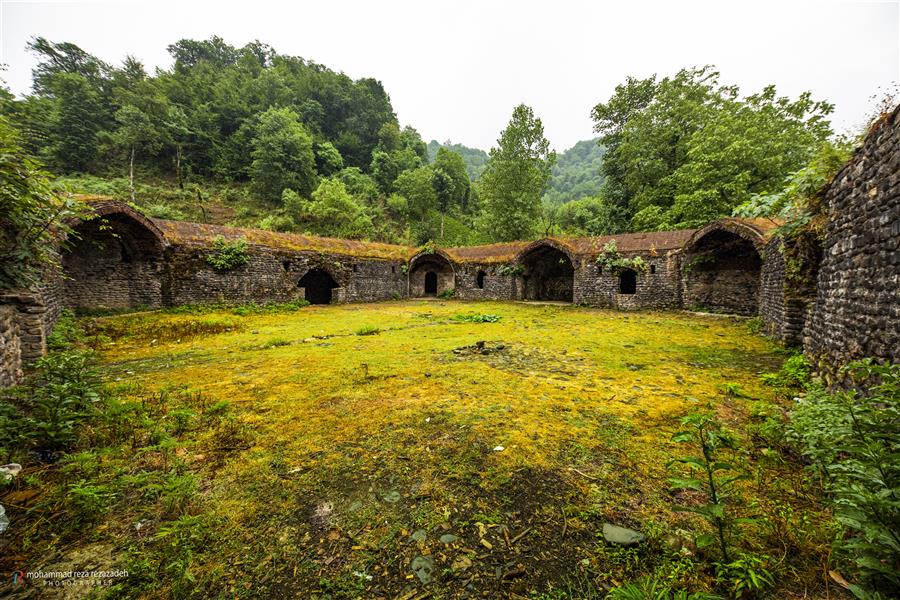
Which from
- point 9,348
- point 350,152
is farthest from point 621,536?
point 350,152

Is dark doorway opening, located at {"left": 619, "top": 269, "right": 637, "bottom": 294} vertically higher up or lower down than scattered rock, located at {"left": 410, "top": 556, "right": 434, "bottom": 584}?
higher up

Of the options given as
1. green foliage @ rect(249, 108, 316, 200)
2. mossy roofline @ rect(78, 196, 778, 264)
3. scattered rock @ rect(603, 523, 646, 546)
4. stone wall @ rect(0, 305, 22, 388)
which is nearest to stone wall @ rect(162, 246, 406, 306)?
mossy roofline @ rect(78, 196, 778, 264)

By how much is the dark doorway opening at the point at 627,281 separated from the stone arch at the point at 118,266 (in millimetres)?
19509

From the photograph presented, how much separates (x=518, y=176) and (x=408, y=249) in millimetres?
12356

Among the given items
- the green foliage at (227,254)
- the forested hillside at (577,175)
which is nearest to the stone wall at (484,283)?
the green foliage at (227,254)

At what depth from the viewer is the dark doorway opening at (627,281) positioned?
588 inches

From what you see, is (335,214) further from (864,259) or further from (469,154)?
(469,154)

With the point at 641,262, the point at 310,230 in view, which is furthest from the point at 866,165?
the point at 310,230

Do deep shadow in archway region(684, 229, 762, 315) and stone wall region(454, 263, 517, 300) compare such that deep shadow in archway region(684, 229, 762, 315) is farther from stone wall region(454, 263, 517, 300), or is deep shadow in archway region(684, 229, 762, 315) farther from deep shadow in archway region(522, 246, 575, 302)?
stone wall region(454, 263, 517, 300)

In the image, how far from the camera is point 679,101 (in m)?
20.2

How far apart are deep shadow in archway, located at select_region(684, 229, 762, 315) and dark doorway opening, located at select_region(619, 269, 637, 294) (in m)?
2.24

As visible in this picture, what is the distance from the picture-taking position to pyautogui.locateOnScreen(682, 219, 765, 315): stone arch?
12.5 m

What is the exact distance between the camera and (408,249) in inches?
788

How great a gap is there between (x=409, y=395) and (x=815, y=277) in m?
7.58
